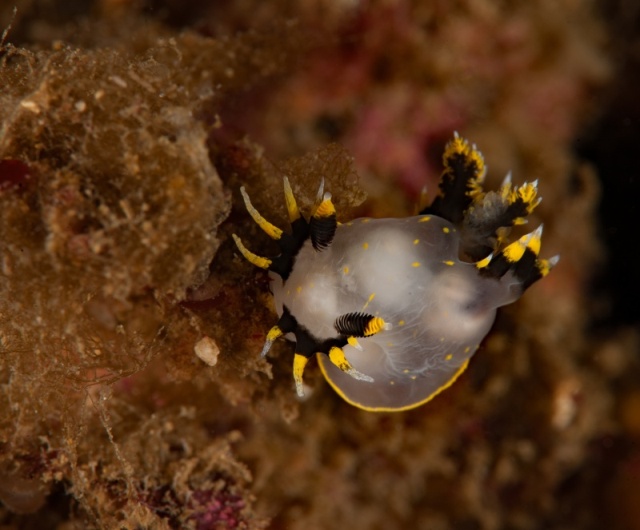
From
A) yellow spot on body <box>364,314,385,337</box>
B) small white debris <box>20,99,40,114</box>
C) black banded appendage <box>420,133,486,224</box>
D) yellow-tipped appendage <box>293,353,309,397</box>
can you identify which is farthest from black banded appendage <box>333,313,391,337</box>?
small white debris <box>20,99,40,114</box>

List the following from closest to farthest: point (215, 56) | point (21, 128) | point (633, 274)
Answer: point (21, 128)
point (215, 56)
point (633, 274)

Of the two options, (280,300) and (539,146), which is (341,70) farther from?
(280,300)

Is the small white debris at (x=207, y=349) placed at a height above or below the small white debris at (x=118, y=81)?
below

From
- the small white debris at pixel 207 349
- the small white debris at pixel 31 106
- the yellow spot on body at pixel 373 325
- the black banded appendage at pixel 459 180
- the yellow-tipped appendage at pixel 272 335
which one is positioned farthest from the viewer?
the black banded appendage at pixel 459 180

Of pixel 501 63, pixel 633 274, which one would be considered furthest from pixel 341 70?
pixel 633 274

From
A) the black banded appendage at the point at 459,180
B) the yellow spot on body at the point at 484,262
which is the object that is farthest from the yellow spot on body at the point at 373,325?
the black banded appendage at the point at 459,180

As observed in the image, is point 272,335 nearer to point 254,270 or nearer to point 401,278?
point 254,270

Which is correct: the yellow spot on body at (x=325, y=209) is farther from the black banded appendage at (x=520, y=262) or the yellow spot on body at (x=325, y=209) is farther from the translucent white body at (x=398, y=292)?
the black banded appendage at (x=520, y=262)
